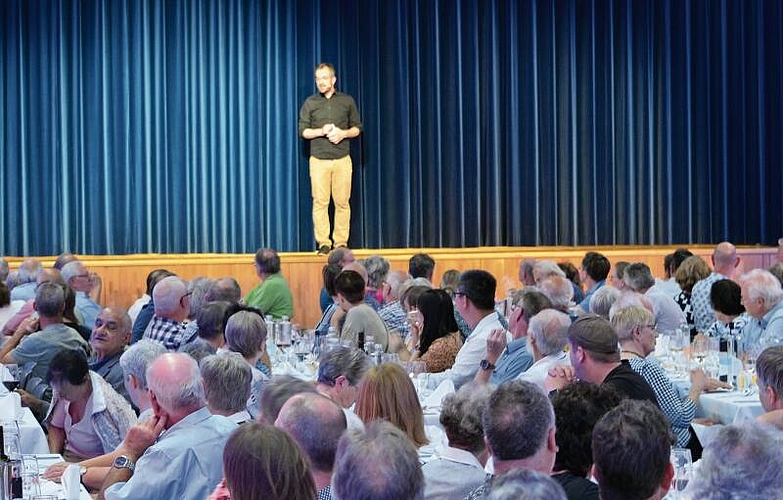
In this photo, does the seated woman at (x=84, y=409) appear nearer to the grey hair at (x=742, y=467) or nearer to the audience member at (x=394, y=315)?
the audience member at (x=394, y=315)

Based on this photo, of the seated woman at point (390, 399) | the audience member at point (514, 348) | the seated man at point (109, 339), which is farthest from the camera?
the seated man at point (109, 339)

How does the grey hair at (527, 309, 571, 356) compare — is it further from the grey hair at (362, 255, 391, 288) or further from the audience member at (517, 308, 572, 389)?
the grey hair at (362, 255, 391, 288)

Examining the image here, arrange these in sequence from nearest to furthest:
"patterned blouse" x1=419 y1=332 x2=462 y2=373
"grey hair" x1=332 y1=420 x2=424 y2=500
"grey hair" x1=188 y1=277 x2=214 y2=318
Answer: "grey hair" x1=332 y1=420 x2=424 y2=500, "patterned blouse" x1=419 y1=332 x2=462 y2=373, "grey hair" x1=188 y1=277 x2=214 y2=318

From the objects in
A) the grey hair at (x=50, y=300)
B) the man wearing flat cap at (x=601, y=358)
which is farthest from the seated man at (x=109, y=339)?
the man wearing flat cap at (x=601, y=358)

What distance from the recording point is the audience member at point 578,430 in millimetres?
4133

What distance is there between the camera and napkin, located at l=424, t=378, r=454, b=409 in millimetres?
6966

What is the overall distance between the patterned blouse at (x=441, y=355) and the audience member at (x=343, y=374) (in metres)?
2.13

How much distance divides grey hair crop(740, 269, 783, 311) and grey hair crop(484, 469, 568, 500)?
18.7 ft

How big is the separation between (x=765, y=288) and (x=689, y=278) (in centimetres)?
236

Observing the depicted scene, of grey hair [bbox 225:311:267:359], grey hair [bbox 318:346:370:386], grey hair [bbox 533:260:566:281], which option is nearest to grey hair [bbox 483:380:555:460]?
grey hair [bbox 318:346:370:386]

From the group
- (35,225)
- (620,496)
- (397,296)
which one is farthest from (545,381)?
(35,225)

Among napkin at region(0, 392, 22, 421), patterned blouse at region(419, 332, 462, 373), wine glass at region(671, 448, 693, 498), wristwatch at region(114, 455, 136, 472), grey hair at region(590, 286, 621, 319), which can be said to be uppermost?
grey hair at region(590, 286, 621, 319)

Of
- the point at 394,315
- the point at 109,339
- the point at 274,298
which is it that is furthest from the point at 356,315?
the point at 274,298

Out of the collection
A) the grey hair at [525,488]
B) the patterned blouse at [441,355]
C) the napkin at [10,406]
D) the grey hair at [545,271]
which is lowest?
the napkin at [10,406]
